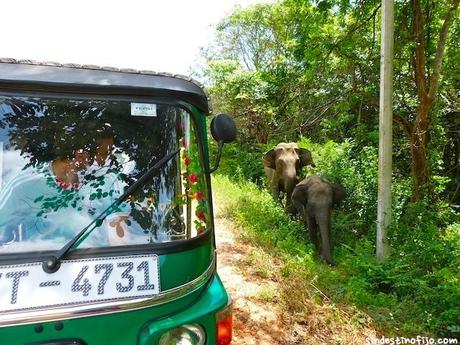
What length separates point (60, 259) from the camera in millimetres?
1970

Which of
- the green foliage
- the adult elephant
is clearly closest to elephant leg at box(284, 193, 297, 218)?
the adult elephant

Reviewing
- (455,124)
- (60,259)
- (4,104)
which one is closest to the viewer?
(60,259)

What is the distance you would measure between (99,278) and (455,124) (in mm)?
11069

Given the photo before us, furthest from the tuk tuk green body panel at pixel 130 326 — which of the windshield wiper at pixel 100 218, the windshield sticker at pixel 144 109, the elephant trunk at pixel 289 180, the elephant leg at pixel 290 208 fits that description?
the elephant trunk at pixel 289 180

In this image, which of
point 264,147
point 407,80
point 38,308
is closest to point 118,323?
point 38,308

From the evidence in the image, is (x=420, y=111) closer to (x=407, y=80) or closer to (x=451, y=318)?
(x=407, y=80)

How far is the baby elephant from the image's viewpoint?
280 inches

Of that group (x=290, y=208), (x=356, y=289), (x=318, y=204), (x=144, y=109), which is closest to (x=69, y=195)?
(x=144, y=109)

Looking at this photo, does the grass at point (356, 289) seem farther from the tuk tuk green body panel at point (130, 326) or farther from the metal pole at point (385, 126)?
the tuk tuk green body panel at point (130, 326)

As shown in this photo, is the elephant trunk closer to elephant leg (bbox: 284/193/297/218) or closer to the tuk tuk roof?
elephant leg (bbox: 284/193/297/218)

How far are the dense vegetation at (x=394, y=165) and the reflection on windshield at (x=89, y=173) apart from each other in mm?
2987

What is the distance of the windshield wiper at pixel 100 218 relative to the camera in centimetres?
195

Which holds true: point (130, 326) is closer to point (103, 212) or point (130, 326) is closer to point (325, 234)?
point (103, 212)

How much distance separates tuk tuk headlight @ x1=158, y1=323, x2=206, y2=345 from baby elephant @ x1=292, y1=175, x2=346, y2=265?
16.4 feet
